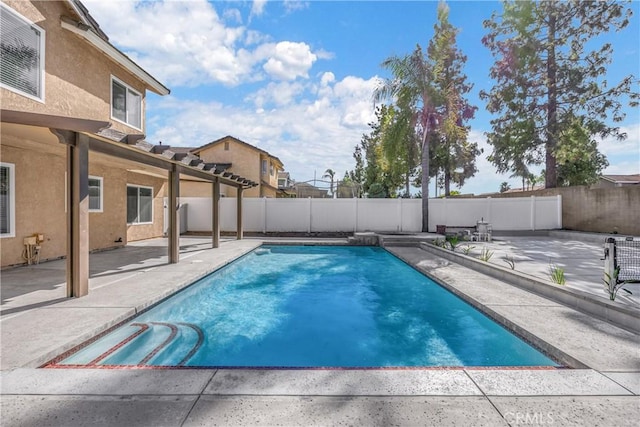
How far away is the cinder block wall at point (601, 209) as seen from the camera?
13.0 meters

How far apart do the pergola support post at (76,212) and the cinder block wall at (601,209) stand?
19371 mm

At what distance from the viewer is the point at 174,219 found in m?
7.98

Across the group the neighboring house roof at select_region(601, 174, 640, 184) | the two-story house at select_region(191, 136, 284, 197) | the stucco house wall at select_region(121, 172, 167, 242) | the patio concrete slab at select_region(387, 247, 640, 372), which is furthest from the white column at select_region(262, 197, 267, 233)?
the neighboring house roof at select_region(601, 174, 640, 184)

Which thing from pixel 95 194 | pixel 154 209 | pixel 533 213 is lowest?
pixel 533 213

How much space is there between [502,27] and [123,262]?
2490 centimetres

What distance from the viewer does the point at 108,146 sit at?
551cm

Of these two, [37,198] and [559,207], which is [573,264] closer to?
[559,207]

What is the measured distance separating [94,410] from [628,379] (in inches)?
181

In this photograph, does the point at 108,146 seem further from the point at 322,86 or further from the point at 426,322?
the point at 322,86

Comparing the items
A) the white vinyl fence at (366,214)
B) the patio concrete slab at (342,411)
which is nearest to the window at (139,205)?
the white vinyl fence at (366,214)

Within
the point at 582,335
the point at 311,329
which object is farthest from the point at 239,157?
the point at 582,335

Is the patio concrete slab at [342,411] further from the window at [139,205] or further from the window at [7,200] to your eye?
the window at [139,205]

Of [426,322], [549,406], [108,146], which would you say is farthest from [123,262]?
[549,406]

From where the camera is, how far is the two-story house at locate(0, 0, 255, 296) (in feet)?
15.6
